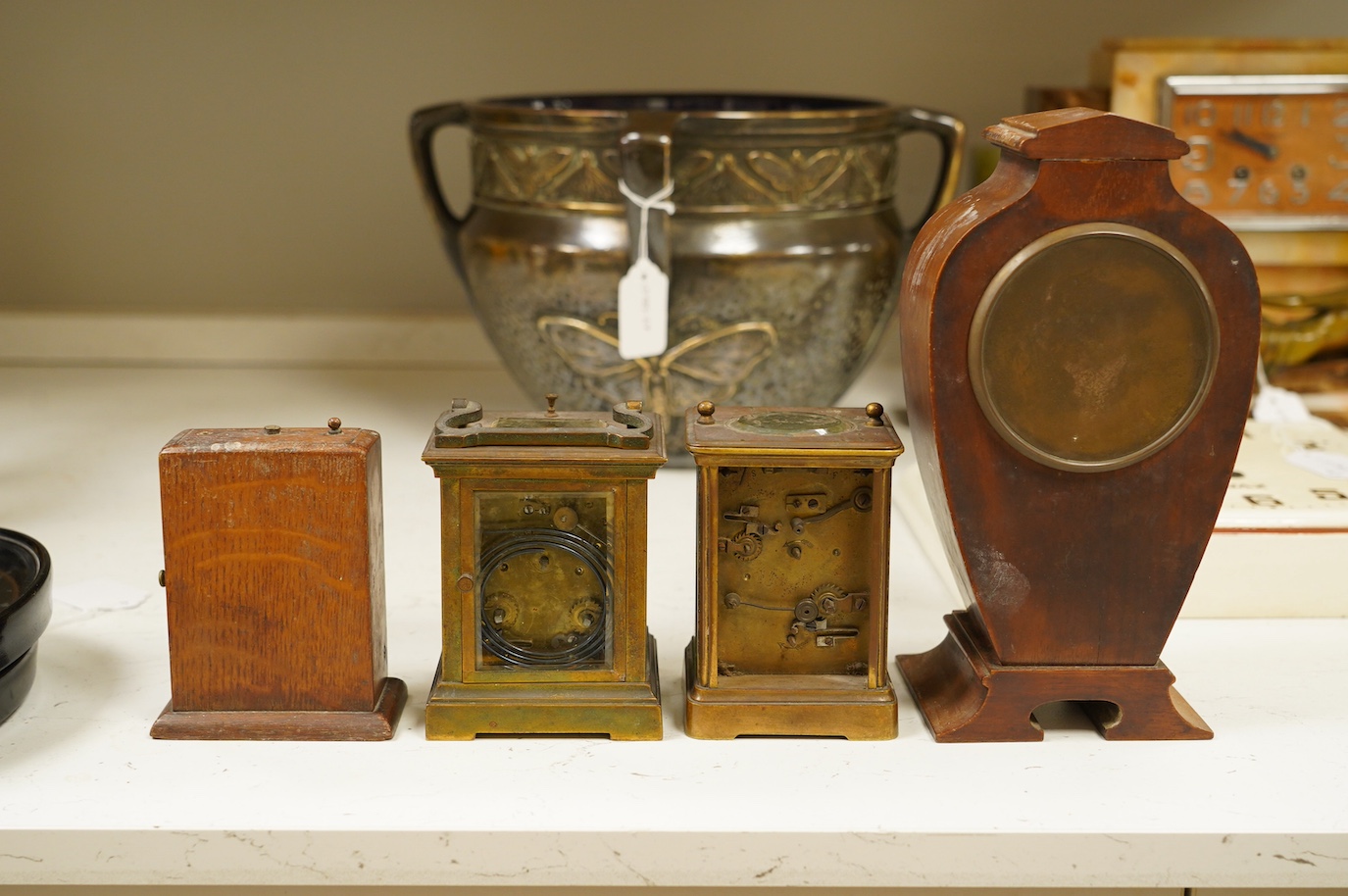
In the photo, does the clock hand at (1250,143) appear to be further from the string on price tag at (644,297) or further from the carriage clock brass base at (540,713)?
the carriage clock brass base at (540,713)

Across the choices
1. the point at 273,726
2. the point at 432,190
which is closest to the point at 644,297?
the point at 432,190

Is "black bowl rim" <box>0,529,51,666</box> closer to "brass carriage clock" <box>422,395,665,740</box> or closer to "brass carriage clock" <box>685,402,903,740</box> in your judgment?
"brass carriage clock" <box>422,395,665,740</box>

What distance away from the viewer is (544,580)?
0.91 metres

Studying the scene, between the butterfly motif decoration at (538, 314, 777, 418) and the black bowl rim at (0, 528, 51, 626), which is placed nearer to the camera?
the black bowl rim at (0, 528, 51, 626)

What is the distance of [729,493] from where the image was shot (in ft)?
2.98

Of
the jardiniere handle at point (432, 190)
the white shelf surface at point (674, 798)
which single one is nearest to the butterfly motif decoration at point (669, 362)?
the jardiniere handle at point (432, 190)

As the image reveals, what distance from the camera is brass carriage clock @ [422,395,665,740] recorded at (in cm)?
89

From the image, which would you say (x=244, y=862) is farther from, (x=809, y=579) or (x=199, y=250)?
(x=199, y=250)

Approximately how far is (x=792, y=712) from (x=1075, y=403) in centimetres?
27

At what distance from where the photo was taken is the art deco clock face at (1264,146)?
153 cm

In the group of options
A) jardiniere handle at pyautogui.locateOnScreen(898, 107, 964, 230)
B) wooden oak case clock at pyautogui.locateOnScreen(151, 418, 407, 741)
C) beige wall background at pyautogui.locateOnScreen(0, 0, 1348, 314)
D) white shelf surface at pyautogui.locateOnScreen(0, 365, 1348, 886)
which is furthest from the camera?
beige wall background at pyautogui.locateOnScreen(0, 0, 1348, 314)

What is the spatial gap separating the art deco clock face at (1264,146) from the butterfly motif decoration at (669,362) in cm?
53

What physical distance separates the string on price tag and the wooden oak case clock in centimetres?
48

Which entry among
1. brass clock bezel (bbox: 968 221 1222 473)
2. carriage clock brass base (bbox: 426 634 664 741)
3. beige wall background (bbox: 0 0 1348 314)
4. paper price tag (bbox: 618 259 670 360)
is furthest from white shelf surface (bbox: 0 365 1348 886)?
beige wall background (bbox: 0 0 1348 314)
